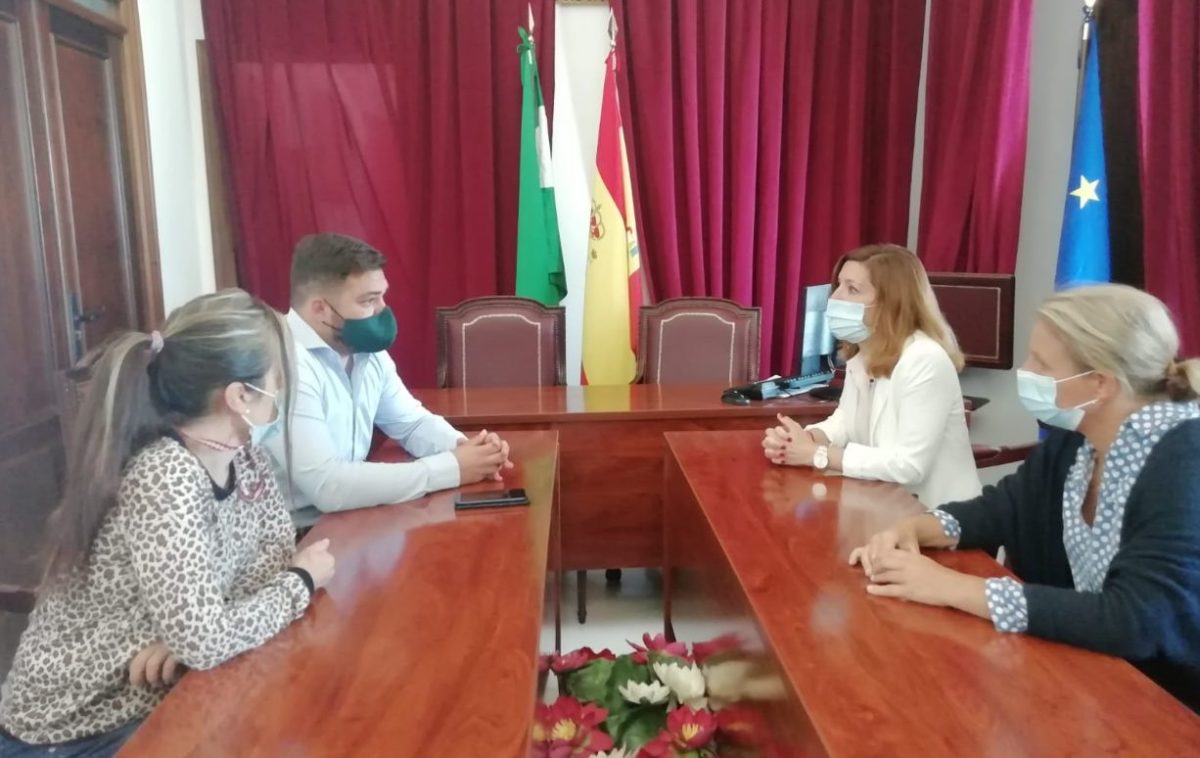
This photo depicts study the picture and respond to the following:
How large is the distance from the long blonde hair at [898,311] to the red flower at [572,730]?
1023mm

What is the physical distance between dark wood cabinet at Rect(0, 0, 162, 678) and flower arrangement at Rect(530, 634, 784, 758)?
1.56 meters

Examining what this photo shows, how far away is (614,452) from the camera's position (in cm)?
267

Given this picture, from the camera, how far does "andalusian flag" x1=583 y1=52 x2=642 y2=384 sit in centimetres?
379

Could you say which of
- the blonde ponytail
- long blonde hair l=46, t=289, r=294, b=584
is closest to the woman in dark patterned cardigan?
the blonde ponytail

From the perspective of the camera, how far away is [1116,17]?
2713mm

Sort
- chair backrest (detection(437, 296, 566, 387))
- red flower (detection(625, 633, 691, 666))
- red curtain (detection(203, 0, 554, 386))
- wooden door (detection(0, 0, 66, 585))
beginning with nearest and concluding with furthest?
1. red flower (detection(625, 633, 691, 666))
2. wooden door (detection(0, 0, 66, 585))
3. chair backrest (detection(437, 296, 566, 387))
4. red curtain (detection(203, 0, 554, 386))

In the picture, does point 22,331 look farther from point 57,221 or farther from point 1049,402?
point 1049,402

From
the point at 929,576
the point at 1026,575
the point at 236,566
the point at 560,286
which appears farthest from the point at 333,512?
the point at 560,286

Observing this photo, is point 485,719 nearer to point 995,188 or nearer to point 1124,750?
point 1124,750

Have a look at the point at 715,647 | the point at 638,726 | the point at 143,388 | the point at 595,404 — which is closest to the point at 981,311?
the point at 595,404

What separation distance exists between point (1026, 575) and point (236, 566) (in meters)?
1.35

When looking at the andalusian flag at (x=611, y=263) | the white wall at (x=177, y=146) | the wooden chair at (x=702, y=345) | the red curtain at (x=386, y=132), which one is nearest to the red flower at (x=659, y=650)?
the wooden chair at (x=702, y=345)

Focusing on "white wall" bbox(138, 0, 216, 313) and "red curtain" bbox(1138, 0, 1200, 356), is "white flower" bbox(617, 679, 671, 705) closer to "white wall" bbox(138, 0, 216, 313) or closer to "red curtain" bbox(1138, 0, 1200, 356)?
"red curtain" bbox(1138, 0, 1200, 356)

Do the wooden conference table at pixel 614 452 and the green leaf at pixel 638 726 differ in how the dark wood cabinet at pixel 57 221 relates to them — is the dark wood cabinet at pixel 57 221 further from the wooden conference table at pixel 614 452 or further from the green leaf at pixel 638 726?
the green leaf at pixel 638 726
